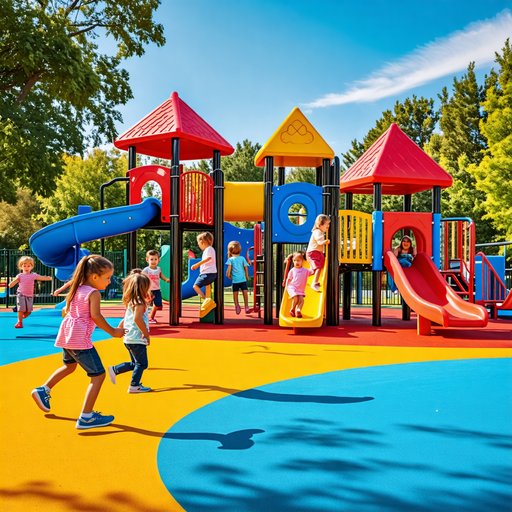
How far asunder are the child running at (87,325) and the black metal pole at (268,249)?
25.1 feet

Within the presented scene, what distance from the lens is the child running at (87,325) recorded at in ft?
13.1

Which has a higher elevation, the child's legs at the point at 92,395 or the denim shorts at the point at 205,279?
the denim shorts at the point at 205,279

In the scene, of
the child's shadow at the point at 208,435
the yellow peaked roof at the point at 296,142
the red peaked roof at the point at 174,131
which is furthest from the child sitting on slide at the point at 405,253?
the child's shadow at the point at 208,435

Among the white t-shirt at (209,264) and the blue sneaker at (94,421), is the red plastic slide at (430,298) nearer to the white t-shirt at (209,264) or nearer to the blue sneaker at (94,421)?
the white t-shirt at (209,264)

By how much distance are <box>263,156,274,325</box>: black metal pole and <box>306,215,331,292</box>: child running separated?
1124 millimetres

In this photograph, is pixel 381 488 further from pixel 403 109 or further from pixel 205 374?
pixel 403 109

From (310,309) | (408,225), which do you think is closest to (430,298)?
(408,225)

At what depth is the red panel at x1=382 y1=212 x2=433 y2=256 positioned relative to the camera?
40.0ft

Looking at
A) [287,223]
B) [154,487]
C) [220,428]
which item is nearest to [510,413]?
[220,428]

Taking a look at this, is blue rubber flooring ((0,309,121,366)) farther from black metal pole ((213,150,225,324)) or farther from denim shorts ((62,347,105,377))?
denim shorts ((62,347,105,377))

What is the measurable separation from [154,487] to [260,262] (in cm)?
1001

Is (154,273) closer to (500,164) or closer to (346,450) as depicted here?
(346,450)

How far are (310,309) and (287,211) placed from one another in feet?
8.73

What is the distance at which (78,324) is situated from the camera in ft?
13.3
